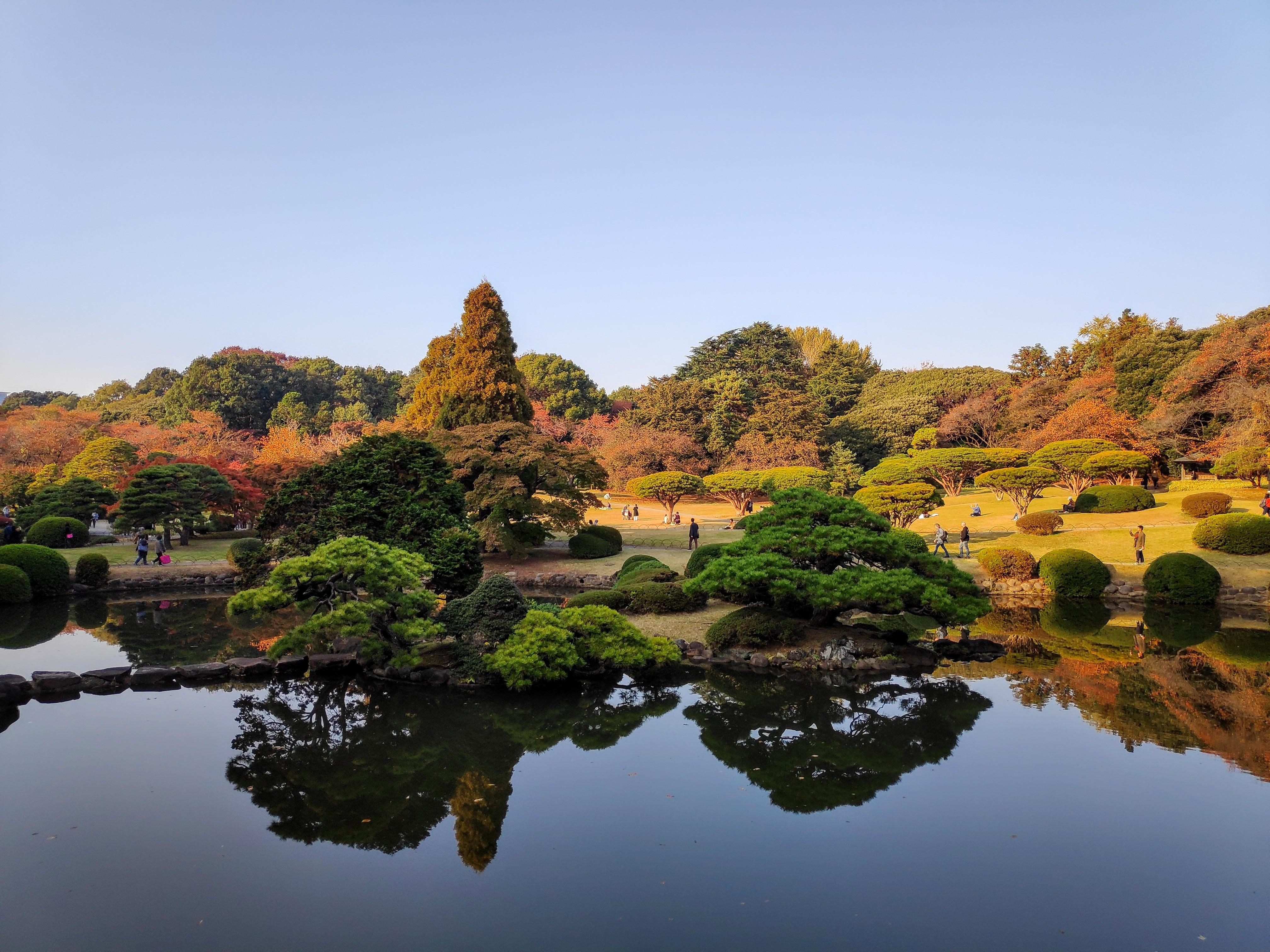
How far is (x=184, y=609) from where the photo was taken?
1772 cm

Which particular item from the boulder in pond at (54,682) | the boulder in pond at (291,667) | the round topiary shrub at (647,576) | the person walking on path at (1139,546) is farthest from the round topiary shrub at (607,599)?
the person walking on path at (1139,546)

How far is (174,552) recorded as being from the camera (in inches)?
958

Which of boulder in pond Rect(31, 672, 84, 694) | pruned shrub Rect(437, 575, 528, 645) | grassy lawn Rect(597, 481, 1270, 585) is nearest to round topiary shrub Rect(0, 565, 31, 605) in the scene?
boulder in pond Rect(31, 672, 84, 694)

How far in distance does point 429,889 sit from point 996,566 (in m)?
17.6

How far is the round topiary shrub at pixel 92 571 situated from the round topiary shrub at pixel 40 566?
429 millimetres

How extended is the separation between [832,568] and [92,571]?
62.6 ft

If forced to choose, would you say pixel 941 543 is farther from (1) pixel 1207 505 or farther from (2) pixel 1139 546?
(1) pixel 1207 505

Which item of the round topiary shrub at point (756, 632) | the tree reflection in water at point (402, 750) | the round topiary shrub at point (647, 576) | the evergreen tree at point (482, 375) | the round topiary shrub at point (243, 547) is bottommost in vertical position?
the tree reflection in water at point (402, 750)

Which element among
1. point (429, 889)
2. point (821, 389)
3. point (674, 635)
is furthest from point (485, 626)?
point (821, 389)

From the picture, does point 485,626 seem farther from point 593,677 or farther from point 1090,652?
point 1090,652

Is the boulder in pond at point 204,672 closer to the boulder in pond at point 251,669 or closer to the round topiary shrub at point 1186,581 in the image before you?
the boulder in pond at point 251,669

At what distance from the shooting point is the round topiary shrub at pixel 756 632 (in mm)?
12664

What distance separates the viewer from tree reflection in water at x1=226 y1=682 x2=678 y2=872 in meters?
6.89

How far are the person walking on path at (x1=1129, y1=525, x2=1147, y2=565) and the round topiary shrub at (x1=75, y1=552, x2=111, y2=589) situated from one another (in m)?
27.5
